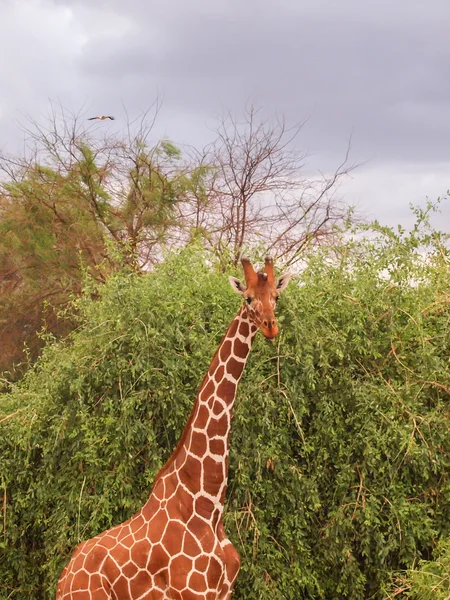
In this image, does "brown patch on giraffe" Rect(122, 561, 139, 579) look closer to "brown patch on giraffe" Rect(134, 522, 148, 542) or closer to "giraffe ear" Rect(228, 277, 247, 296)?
"brown patch on giraffe" Rect(134, 522, 148, 542)

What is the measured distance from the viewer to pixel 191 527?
2938mm

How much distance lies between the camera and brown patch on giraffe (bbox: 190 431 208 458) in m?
2.98

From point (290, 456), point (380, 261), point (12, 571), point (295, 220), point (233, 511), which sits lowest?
point (12, 571)

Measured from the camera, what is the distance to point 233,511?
4.39m

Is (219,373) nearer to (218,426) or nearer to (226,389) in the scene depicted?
(226,389)

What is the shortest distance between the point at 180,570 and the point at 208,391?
758 millimetres

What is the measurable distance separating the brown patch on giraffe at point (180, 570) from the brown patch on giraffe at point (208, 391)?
67 centimetres

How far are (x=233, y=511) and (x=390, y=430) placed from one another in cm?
115

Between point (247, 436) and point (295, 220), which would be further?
point (295, 220)

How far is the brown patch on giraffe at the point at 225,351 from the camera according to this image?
293cm

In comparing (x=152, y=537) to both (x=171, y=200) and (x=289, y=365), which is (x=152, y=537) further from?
(x=171, y=200)

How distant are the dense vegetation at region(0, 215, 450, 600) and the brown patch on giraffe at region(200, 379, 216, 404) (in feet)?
4.45

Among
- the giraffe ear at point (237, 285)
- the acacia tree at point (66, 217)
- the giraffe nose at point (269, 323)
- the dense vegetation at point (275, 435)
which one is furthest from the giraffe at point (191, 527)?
the acacia tree at point (66, 217)

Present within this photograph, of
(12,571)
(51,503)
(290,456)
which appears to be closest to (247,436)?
(290,456)
